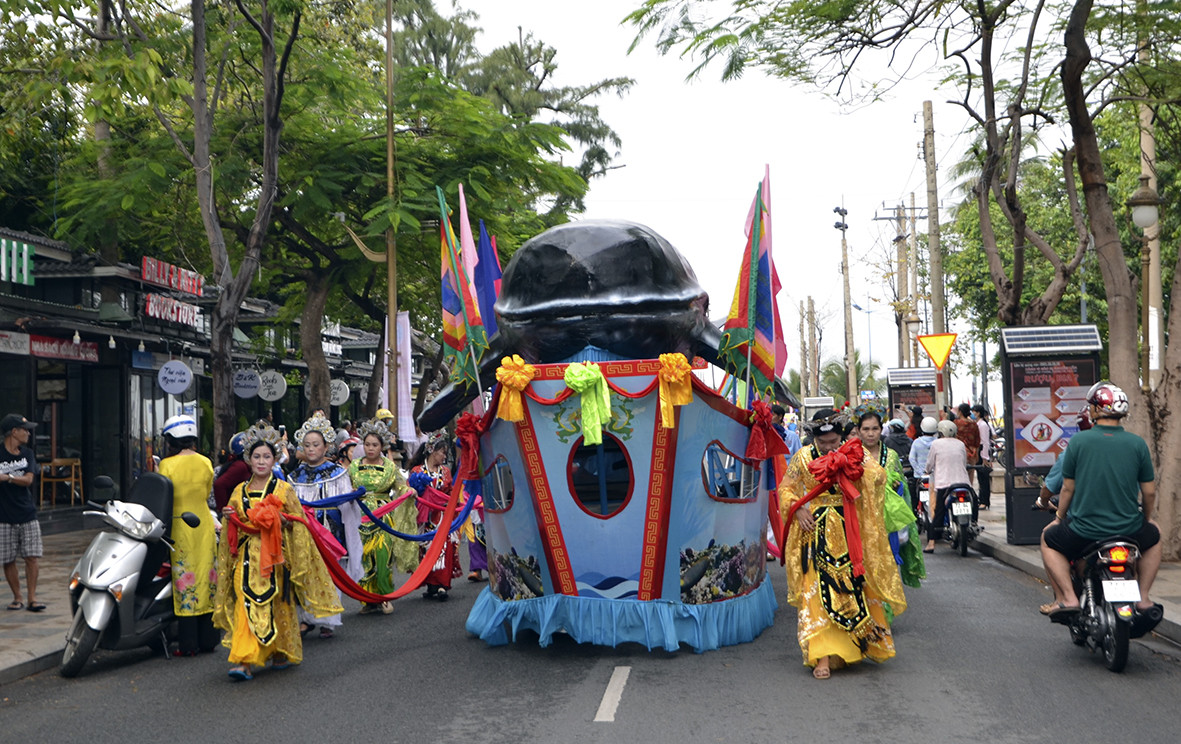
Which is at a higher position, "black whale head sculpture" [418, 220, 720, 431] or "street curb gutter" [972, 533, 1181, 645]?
"black whale head sculpture" [418, 220, 720, 431]

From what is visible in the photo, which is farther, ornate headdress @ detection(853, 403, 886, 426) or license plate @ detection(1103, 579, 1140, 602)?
ornate headdress @ detection(853, 403, 886, 426)

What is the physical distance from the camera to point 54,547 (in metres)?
16.0

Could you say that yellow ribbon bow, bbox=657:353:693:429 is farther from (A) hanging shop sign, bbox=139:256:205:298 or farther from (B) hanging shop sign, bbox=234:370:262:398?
(B) hanging shop sign, bbox=234:370:262:398

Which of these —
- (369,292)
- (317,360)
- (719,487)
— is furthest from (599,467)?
(369,292)

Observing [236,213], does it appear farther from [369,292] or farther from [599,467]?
[599,467]

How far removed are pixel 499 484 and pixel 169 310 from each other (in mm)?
14648

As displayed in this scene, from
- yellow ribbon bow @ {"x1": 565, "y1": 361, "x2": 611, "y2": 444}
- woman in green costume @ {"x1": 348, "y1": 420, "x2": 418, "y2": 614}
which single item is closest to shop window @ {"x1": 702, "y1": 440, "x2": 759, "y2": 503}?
yellow ribbon bow @ {"x1": 565, "y1": 361, "x2": 611, "y2": 444}

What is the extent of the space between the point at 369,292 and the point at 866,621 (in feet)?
52.3

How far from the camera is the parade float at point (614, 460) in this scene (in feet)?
26.2

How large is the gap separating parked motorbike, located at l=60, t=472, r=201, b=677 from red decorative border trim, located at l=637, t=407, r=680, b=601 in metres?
2.96

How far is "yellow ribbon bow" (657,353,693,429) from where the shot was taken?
25.5 ft

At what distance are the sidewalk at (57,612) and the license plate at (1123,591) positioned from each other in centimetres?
158

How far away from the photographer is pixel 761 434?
8477 millimetres

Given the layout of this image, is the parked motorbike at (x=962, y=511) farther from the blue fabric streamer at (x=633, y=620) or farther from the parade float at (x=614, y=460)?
the blue fabric streamer at (x=633, y=620)
